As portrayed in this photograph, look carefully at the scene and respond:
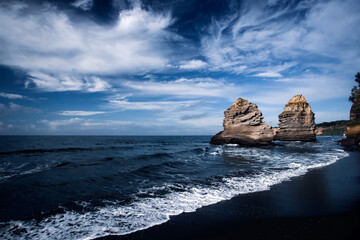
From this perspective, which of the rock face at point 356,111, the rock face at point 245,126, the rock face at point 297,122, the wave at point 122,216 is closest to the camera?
the wave at point 122,216

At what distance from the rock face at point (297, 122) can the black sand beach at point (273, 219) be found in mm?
58593

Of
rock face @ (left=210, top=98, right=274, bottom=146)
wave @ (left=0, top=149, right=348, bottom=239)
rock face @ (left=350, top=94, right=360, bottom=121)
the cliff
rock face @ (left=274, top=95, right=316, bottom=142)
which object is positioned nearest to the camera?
wave @ (left=0, top=149, right=348, bottom=239)

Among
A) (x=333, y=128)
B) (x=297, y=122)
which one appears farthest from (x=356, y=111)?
(x=333, y=128)

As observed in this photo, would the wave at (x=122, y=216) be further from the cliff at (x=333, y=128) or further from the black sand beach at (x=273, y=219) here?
the cliff at (x=333, y=128)

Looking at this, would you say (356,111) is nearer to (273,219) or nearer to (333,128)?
(273,219)

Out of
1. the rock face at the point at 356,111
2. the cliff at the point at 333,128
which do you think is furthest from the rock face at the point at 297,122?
the cliff at the point at 333,128

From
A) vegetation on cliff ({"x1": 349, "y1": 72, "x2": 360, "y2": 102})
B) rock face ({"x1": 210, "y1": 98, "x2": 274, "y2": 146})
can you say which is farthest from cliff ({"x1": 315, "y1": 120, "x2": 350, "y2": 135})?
rock face ({"x1": 210, "y1": 98, "x2": 274, "y2": 146})

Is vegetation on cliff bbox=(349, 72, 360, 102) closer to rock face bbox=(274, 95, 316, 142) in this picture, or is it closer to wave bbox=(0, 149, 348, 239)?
rock face bbox=(274, 95, 316, 142)

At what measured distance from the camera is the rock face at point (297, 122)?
57188 mm

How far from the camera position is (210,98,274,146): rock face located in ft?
132

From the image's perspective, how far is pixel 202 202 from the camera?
695cm

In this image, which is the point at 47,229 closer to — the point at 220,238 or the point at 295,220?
the point at 220,238

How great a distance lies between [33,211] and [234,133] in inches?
1625

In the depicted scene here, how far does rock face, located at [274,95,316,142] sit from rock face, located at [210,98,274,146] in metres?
24.1
